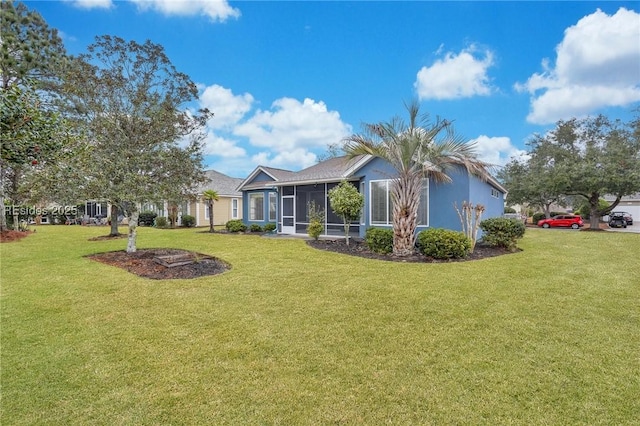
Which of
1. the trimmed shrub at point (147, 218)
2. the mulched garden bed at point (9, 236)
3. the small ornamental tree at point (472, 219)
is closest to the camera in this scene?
the small ornamental tree at point (472, 219)

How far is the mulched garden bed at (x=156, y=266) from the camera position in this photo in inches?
303

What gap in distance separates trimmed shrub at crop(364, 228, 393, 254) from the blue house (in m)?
2.14

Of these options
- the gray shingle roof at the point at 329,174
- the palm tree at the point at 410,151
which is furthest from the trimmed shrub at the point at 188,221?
the palm tree at the point at 410,151

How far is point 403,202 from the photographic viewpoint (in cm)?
1016

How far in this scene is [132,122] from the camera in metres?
9.86

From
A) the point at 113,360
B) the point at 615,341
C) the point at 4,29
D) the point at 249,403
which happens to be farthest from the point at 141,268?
the point at 4,29

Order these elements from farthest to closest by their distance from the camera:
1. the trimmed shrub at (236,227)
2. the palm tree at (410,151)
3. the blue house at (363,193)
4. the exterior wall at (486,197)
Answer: the trimmed shrub at (236,227) < the exterior wall at (486,197) < the blue house at (363,193) < the palm tree at (410,151)

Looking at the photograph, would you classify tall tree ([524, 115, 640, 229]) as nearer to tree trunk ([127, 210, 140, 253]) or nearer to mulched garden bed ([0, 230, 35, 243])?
tree trunk ([127, 210, 140, 253])

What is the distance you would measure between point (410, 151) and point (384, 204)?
390 centimetres

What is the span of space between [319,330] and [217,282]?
3430mm

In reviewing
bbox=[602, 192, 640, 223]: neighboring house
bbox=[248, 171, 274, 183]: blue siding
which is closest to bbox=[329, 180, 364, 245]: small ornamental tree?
bbox=[248, 171, 274, 183]: blue siding

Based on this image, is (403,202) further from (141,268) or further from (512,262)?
(141,268)

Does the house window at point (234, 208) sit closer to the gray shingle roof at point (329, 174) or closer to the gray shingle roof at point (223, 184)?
the gray shingle roof at point (223, 184)

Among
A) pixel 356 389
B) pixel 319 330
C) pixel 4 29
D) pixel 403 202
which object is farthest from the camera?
pixel 4 29
